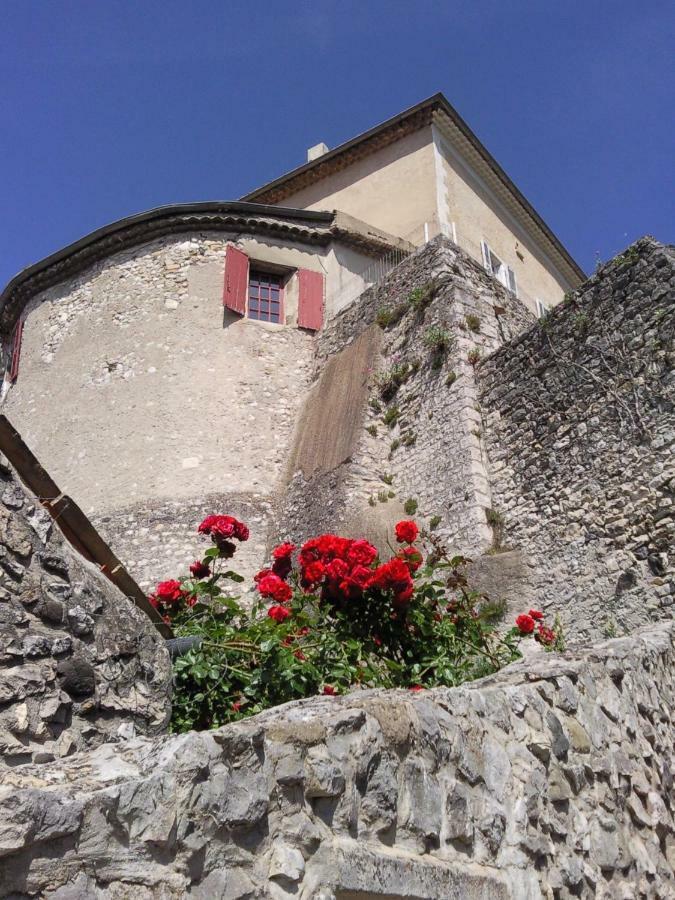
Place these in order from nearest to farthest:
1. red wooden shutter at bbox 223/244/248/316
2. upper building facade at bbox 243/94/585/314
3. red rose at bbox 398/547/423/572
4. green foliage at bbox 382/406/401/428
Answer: red rose at bbox 398/547/423/572
green foliage at bbox 382/406/401/428
red wooden shutter at bbox 223/244/248/316
upper building facade at bbox 243/94/585/314

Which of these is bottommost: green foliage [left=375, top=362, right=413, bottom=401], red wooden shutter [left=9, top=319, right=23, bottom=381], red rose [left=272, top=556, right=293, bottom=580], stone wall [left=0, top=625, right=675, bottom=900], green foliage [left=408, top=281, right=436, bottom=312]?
stone wall [left=0, top=625, right=675, bottom=900]

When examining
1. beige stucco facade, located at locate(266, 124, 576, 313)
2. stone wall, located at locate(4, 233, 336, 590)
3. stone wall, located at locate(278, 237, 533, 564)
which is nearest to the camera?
stone wall, located at locate(278, 237, 533, 564)

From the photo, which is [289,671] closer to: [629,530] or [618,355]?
[629,530]

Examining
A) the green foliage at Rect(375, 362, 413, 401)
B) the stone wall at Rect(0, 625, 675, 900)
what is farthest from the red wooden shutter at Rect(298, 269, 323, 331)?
the stone wall at Rect(0, 625, 675, 900)

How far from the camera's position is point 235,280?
13.9 metres

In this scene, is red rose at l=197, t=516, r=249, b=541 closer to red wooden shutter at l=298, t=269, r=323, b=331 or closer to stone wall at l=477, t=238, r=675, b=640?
stone wall at l=477, t=238, r=675, b=640

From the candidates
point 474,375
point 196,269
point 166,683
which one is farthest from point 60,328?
point 166,683

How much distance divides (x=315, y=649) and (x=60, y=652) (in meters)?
1.96

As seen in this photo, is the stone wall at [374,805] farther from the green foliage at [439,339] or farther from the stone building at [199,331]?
the stone building at [199,331]

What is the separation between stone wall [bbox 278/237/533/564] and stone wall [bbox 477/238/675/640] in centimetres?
52

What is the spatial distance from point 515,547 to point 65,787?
6996 millimetres

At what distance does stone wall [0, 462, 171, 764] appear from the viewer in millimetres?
2594

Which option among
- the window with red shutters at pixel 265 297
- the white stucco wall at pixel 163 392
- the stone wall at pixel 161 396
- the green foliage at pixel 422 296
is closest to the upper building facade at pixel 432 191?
the white stucco wall at pixel 163 392

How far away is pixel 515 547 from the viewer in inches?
333
